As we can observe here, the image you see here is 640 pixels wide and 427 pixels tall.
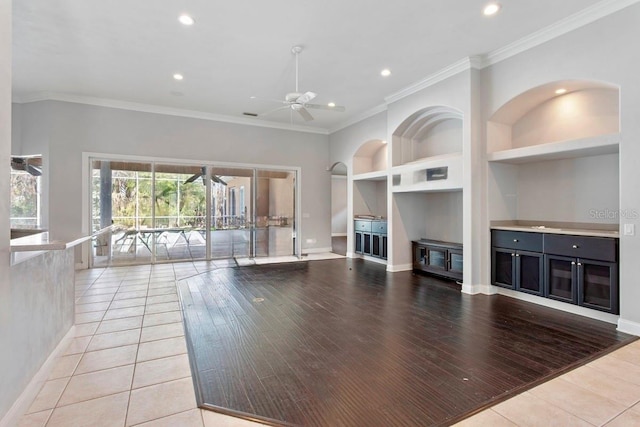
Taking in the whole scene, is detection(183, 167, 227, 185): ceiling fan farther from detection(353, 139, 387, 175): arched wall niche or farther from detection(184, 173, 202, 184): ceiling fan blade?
detection(353, 139, 387, 175): arched wall niche

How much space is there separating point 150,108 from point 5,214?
6117 mm

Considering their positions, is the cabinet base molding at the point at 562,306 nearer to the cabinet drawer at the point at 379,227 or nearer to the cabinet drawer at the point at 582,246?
the cabinet drawer at the point at 582,246

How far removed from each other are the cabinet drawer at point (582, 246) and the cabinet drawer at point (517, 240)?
0.12 meters

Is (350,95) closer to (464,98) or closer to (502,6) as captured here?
(464,98)

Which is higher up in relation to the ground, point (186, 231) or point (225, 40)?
point (225, 40)

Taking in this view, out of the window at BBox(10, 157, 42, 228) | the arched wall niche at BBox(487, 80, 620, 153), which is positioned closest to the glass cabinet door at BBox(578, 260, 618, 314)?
the arched wall niche at BBox(487, 80, 620, 153)

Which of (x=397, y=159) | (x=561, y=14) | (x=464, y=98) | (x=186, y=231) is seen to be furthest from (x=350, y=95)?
(x=186, y=231)

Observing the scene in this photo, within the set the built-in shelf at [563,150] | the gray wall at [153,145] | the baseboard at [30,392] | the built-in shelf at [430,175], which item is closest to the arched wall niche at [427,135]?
the built-in shelf at [430,175]

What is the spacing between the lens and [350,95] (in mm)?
6582

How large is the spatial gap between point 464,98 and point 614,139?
6.71 feet

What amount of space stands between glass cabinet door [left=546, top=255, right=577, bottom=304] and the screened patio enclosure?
6.02m

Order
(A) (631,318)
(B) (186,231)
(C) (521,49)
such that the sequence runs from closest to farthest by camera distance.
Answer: (A) (631,318), (C) (521,49), (B) (186,231)

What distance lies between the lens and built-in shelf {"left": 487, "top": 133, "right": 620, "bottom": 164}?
11.9ft

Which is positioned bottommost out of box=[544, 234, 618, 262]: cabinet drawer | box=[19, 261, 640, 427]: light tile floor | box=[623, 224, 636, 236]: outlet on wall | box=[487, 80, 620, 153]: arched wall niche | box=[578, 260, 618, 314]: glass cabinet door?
box=[19, 261, 640, 427]: light tile floor
